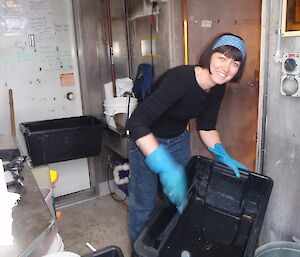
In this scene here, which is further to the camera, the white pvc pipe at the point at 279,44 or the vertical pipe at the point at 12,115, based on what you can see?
the vertical pipe at the point at 12,115

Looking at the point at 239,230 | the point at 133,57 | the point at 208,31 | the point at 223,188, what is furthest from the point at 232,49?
the point at 133,57

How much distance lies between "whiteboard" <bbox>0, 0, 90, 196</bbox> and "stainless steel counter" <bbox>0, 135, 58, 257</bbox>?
1.62 metres

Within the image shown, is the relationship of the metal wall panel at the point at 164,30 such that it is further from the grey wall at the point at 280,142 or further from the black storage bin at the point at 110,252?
the black storage bin at the point at 110,252

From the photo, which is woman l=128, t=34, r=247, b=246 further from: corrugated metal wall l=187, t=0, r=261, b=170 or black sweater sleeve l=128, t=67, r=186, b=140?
corrugated metal wall l=187, t=0, r=261, b=170

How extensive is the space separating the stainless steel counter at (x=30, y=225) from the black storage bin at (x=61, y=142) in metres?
1.09

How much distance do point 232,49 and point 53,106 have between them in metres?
2.02

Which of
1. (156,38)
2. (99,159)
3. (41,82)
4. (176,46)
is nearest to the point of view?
(176,46)

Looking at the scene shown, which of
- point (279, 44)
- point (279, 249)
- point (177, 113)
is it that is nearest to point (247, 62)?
point (279, 44)

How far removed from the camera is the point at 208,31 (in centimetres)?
236

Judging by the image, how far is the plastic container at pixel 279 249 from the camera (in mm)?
1494

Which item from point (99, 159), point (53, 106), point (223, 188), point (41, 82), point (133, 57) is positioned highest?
point (133, 57)

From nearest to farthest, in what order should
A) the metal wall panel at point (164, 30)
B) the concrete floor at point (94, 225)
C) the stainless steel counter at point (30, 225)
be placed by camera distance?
the stainless steel counter at point (30, 225) → the metal wall panel at point (164, 30) → the concrete floor at point (94, 225)

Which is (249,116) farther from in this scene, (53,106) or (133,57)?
(53,106)

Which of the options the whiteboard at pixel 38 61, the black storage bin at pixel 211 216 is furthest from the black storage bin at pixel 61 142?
the black storage bin at pixel 211 216
